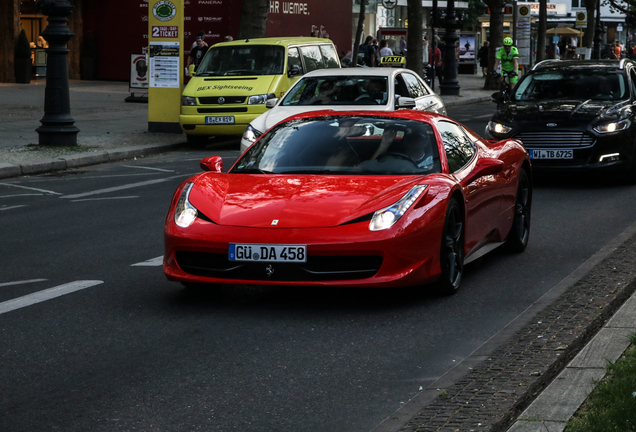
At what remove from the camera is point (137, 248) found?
9.09 metres

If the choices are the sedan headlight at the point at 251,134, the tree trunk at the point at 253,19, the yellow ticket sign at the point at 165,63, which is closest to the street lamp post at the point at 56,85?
the yellow ticket sign at the point at 165,63

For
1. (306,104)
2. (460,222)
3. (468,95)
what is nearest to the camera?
(460,222)

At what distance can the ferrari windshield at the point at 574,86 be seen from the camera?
47.0 ft

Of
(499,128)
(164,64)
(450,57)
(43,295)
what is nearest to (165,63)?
(164,64)

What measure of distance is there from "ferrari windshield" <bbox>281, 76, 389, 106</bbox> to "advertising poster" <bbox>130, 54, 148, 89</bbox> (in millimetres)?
12910

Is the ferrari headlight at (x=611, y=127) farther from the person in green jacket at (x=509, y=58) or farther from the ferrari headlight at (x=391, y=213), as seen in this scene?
the person in green jacket at (x=509, y=58)

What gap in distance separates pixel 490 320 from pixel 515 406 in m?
1.96

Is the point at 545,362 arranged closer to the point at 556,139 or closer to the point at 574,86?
the point at 556,139

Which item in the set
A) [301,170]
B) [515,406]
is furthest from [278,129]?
[515,406]

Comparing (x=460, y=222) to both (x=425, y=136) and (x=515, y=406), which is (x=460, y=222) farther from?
(x=515, y=406)

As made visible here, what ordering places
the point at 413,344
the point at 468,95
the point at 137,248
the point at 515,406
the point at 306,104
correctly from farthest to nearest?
the point at 468,95
the point at 306,104
the point at 137,248
the point at 413,344
the point at 515,406

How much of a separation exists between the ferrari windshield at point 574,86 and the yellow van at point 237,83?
18.3 feet

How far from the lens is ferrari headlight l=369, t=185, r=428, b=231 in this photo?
654 centimetres

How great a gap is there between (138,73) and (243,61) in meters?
8.43
